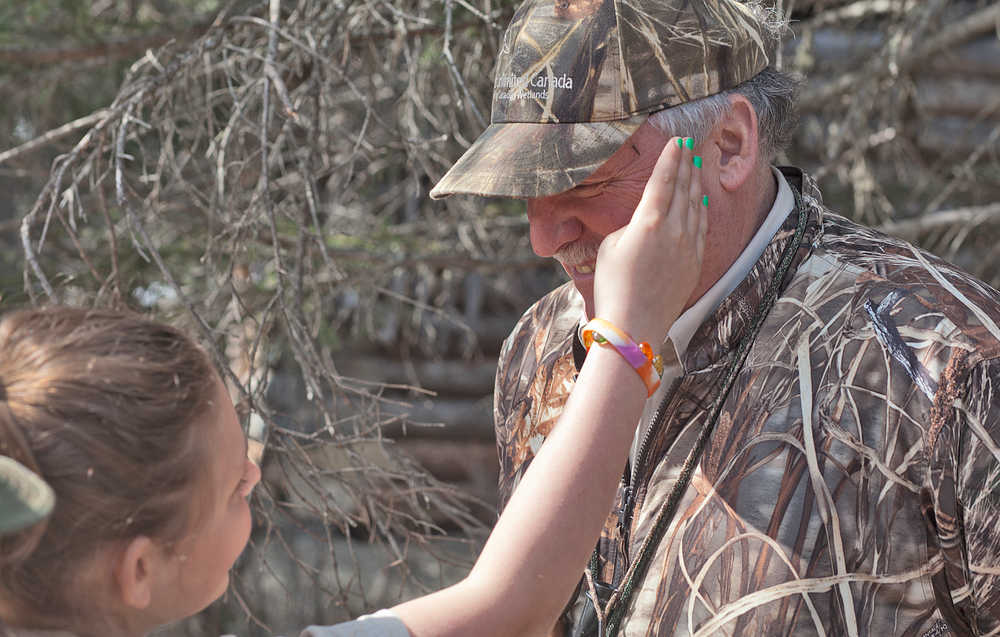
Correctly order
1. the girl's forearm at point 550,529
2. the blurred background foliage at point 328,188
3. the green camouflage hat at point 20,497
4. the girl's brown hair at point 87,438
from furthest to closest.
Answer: the blurred background foliage at point 328,188
the girl's forearm at point 550,529
the girl's brown hair at point 87,438
the green camouflage hat at point 20,497

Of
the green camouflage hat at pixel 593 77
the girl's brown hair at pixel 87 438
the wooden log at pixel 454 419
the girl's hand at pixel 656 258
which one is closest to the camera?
the girl's brown hair at pixel 87 438

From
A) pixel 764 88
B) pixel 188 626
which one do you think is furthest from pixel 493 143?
pixel 188 626

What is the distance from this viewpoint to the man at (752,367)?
5.70ft

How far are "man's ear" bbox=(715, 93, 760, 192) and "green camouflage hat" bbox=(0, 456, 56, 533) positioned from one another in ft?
4.36

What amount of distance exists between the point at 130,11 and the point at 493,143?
3057mm

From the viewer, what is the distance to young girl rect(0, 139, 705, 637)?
1.42m

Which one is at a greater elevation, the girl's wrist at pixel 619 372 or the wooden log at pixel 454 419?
the girl's wrist at pixel 619 372

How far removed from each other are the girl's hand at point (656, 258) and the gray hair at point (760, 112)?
26 cm

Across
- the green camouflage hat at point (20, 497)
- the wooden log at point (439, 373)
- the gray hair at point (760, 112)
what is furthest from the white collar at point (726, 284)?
the wooden log at point (439, 373)

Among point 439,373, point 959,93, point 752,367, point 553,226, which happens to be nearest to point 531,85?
point 553,226

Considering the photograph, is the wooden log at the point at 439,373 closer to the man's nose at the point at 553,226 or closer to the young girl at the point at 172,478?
the man's nose at the point at 553,226

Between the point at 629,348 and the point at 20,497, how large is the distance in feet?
2.76

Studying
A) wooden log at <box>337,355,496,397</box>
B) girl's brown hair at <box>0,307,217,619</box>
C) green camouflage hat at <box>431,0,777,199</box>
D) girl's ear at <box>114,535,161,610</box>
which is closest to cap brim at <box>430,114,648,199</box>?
green camouflage hat at <box>431,0,777,199</box>

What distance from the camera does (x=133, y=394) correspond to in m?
1.47
